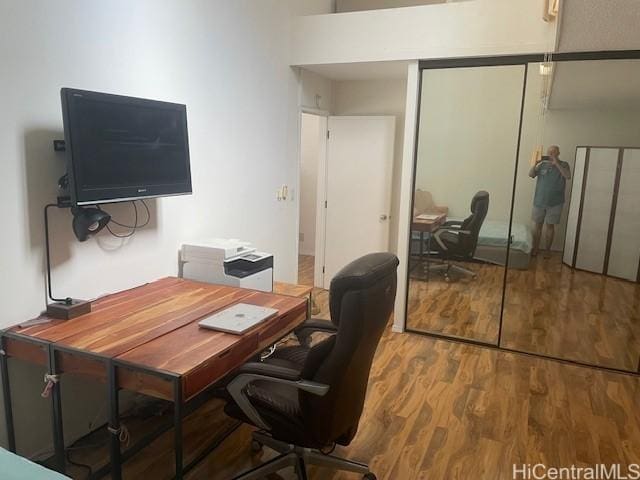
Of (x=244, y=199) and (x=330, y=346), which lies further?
(x=244, y=199)

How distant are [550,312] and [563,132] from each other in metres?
1.42

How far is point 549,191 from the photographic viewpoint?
3598 mm

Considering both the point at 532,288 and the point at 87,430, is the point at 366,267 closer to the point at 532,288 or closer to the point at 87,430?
the point at 87,430

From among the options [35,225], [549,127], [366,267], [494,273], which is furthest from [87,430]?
[549,127]

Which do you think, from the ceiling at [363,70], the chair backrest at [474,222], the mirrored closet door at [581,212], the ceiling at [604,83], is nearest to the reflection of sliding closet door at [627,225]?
the mirrored closet door at [581,212]

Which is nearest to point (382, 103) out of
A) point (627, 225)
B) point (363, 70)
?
point (363, 70)

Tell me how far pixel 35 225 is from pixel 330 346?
1.49m

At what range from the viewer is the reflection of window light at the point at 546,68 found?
3463mm

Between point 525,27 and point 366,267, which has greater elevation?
point 525,27

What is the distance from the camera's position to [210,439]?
8.64 feet

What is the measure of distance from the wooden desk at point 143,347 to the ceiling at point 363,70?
2487 mm

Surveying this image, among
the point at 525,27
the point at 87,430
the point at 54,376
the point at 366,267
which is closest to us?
the point at 366,267

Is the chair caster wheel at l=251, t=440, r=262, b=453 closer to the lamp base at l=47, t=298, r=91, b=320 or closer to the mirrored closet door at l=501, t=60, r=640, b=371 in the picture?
the lamp base at l=47, t=298, r=91, b=320

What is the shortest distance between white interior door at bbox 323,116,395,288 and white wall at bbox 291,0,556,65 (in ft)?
3.68
